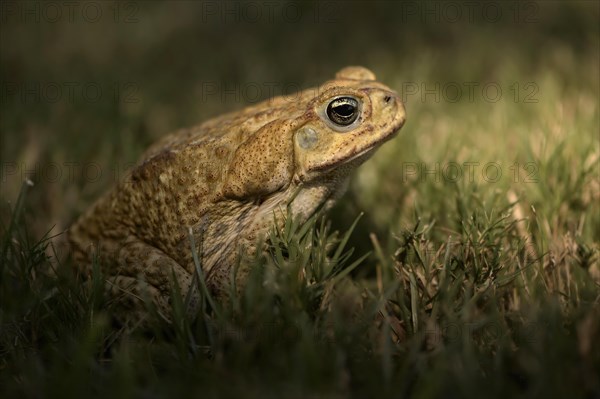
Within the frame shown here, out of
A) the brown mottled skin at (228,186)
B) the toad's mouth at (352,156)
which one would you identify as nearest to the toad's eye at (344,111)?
the brown mottled skin at (228,186)

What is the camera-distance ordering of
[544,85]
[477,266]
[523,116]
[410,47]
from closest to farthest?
[477,266]
[523,116]
[544,85]
[410,47]

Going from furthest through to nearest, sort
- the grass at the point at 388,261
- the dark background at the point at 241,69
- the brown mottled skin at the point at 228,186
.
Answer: the dark background at the point at 241,69, the brown mottled skin at the point at 228,186, the grass at the point at 388,261

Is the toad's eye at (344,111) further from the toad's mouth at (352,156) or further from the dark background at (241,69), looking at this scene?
the dark background at (241,69)

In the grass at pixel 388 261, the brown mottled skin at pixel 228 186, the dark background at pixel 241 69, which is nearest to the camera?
the grass at pixel 388 261

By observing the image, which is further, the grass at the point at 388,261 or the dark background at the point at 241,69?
the dark background at the point at 241,69

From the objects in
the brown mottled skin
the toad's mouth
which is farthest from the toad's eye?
the toad's mouth

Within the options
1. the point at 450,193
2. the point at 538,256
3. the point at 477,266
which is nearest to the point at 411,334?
the point at 477,266

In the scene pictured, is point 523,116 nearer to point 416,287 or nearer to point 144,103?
point 416,287

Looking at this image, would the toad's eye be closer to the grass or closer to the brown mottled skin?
the brown mottled skin
